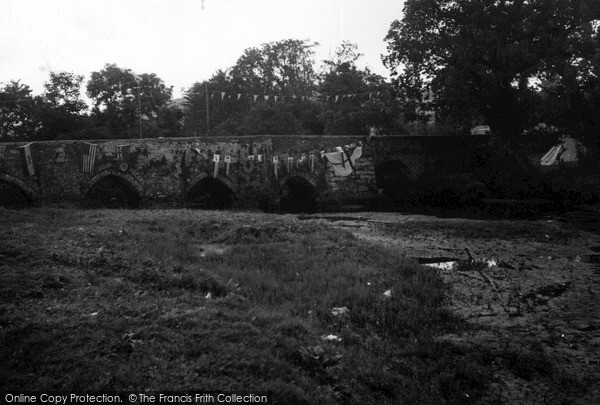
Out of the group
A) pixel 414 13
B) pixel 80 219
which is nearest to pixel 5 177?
pixel 80 219

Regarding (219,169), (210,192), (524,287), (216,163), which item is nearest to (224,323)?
(524,287)

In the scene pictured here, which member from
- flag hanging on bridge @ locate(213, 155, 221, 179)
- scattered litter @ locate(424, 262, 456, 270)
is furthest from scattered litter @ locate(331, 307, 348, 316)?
flag hanging on bridge @ locate(213, 155, 221, 179)

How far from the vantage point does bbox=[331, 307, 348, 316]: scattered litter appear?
249 inches

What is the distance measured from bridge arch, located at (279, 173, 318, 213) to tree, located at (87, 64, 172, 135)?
1374 centimetres

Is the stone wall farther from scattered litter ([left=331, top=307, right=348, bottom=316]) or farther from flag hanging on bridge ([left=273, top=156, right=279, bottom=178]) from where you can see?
scattered litter ([left=331, top=307, right=348, bottom=316])

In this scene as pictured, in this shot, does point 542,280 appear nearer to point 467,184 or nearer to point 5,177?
point 467,184

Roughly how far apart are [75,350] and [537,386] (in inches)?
179

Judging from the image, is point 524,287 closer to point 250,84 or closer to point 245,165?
point 245,165

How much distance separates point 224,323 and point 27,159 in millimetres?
14439

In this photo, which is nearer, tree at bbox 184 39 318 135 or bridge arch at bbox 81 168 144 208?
bridge arch at bbox 81 168 144 208

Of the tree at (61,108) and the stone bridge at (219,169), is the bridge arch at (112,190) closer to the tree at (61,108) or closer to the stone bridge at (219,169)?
the stone bridge at (219,169)

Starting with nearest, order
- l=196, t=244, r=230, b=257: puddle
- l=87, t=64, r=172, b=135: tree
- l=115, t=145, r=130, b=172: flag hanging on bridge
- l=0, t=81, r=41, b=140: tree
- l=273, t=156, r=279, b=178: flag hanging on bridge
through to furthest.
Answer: l=196, t=244, r=230, b=257: puddle, l=115, t=145, r=130, b=172: flag hanging on bridge, l=273, t=156, r=279, b=178: flag hanging on bridge, l=0, t=81, r=41, b=140: tree, l=87, t=64, r=172, b=135: tree

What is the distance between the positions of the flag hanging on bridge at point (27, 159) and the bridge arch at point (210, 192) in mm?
5647

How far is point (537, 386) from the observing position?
4.68 metres
